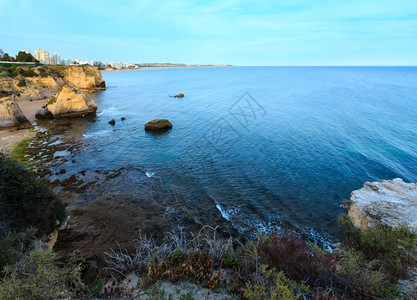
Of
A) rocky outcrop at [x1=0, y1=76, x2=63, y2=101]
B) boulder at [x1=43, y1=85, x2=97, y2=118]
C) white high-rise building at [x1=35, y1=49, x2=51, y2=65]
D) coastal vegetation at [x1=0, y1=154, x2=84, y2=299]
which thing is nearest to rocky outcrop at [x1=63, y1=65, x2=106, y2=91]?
rocky outcrop at [x1=0, y1=76, x2=63, y2=101]

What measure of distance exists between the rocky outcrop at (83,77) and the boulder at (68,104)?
41.4 meters

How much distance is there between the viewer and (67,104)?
130ft

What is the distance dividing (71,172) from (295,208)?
19.7m

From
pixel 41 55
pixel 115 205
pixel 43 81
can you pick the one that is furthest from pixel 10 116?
pixel 41 55

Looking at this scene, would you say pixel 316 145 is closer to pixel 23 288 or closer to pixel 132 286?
pixel 132 286

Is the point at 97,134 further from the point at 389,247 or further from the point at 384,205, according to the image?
the point at 389,247

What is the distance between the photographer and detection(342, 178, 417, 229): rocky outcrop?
12433mm

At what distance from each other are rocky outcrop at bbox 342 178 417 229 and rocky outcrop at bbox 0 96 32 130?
42163 mm

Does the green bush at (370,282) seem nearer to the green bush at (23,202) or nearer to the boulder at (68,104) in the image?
the green bush at (23,202)

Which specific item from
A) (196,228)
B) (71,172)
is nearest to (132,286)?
(196,228)

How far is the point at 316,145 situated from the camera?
2720 cm

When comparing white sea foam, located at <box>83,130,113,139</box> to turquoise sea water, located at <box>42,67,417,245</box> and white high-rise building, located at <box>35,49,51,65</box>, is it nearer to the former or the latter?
turquoise sea water, located at <box>42,67,417,245</box>

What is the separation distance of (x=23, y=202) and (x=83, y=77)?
275ft

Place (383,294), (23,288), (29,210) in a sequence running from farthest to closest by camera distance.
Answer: (29,210) → (383,294) → (23,288)
